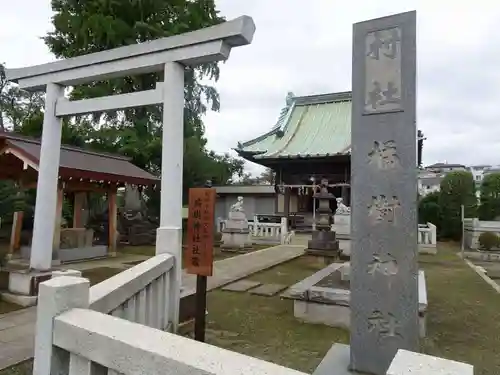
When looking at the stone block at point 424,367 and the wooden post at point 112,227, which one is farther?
the wooden post at point 112,227

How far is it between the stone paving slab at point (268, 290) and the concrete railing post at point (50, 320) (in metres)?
5.25

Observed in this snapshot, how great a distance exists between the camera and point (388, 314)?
307 centimetres

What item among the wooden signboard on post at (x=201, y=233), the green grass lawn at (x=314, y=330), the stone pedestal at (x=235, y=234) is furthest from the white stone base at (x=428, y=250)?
the wooden signboard on post at (x=201, y=233)

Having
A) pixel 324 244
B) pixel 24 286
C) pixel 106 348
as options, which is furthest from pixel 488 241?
pixel 106 348

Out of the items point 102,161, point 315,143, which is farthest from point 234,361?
point 315,143

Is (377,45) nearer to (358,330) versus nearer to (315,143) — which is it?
(358,330)

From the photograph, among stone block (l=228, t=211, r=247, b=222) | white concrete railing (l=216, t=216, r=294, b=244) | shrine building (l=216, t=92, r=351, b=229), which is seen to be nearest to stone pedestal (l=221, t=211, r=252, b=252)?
stone block (l=228, t=211, r=247, b=222)

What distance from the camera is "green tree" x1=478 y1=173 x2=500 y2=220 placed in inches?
858

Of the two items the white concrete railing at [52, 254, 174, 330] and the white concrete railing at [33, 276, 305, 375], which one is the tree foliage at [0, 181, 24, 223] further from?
the white concrete railing at [33, 276, 305, 375]

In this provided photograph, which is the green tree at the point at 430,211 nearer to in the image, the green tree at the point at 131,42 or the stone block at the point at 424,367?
the green tree at the point at 131,42

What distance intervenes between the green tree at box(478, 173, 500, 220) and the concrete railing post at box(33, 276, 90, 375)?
24.8 m

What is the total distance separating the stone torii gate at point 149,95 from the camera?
4682 mm

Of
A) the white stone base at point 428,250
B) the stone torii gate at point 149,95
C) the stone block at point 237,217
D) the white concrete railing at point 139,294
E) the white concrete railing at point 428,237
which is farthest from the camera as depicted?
the white concrete railing at point 428,237

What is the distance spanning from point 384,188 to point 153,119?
17.3 meters
